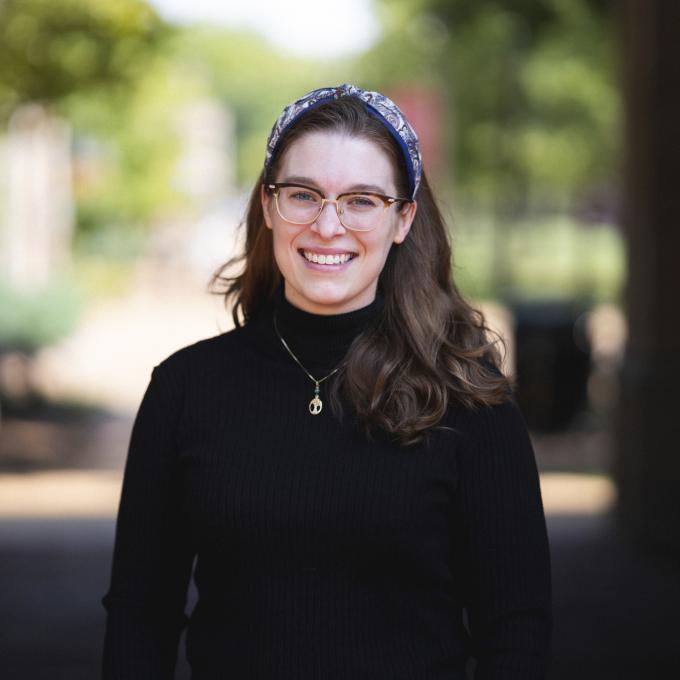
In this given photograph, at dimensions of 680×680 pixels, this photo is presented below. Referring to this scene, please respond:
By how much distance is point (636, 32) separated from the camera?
7656 mm

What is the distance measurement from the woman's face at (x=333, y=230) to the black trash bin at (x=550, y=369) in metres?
10.1

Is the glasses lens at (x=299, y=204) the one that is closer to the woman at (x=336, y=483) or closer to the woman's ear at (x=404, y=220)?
the woman at (x=336, y=483)

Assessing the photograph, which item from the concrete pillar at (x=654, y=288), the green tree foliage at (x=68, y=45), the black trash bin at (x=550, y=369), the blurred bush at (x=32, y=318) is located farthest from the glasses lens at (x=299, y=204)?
the blurred bush at (x=32, y=318)

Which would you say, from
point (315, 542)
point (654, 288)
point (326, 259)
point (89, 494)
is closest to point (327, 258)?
point (326, 259)

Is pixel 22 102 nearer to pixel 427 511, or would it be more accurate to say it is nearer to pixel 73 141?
pixel 427 511

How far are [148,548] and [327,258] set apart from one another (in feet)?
2.02

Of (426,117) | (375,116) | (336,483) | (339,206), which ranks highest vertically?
(426,117)

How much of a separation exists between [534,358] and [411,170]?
1022 centimetres

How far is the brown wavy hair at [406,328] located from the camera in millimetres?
2268

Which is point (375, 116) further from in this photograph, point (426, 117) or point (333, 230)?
point (426, 117)

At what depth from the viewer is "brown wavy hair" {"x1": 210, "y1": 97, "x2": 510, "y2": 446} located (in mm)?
2268

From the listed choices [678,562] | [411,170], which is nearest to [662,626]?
[678,562]

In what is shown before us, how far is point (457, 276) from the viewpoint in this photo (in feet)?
11.5

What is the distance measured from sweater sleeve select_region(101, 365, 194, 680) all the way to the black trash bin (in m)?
10.1
